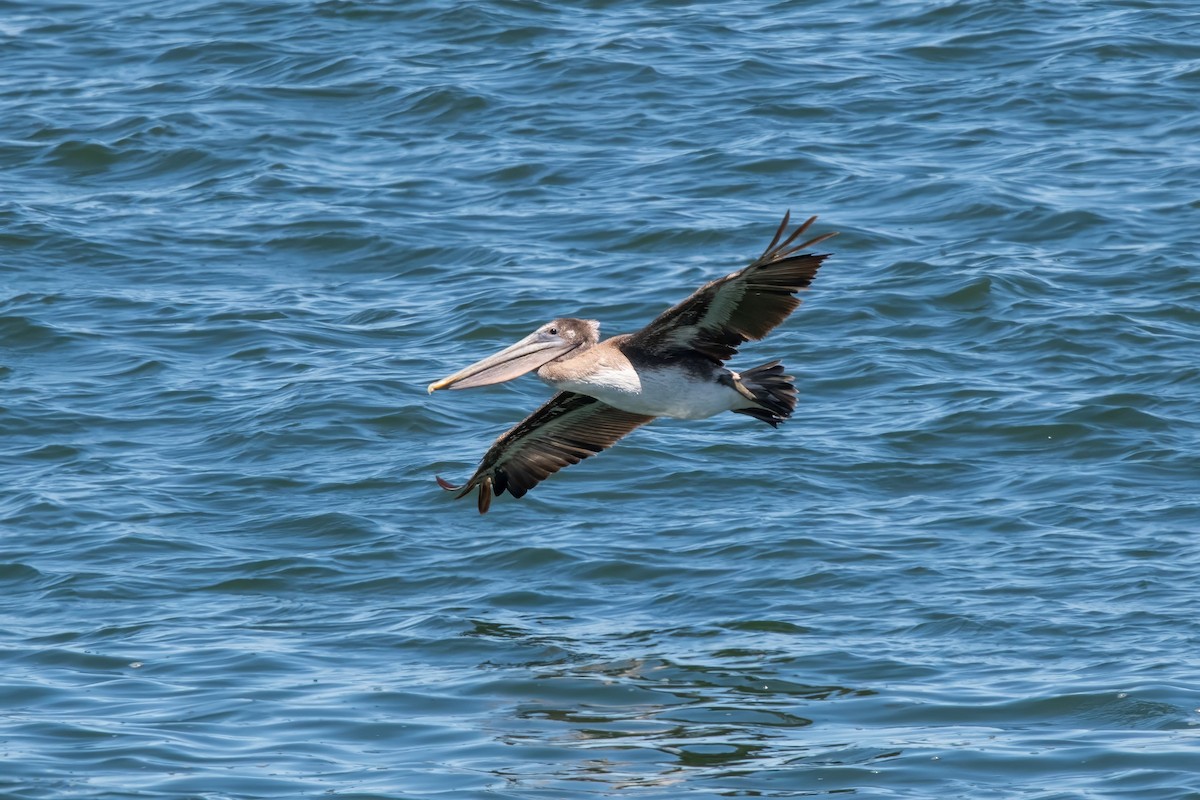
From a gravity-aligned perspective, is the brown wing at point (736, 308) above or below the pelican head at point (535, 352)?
above

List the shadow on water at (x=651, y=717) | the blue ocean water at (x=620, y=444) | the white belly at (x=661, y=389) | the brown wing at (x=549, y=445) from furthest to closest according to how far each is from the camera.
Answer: the brown wing at (x=549, y=445) < the white belly at (x=661, y=389) < the blue ocean water at (x=620, y=444) < the shadow on water at (x=651, y=717)

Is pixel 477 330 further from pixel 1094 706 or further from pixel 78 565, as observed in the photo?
pixel 1094 706

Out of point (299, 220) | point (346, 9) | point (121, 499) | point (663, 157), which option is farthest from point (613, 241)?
point (346, 9)

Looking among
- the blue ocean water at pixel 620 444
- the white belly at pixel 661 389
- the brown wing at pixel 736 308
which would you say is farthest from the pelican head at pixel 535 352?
the blue ocean water at pixel 620 444

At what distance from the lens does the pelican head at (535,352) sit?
8922mm

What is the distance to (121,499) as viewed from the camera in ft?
35.2

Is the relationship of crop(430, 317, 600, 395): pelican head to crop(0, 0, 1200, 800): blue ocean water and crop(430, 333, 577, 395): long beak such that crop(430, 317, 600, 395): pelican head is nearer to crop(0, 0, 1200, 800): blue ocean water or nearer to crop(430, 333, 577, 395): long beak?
crop(430, 333, 577, 395): long beak

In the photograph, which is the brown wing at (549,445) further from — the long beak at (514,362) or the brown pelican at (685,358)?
the long beak at (514,362)

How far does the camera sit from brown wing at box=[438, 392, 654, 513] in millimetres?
9680

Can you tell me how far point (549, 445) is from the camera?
9.81 metres

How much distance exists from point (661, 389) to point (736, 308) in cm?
67

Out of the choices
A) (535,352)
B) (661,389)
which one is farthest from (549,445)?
(661,389)

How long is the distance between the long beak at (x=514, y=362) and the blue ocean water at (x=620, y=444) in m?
1.36

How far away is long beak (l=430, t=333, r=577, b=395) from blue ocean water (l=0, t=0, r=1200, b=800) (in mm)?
1356
